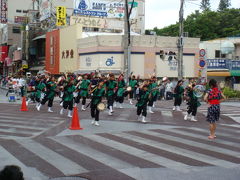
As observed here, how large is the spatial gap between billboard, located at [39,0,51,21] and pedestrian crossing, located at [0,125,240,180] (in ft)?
115

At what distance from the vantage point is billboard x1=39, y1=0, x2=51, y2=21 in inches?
1732

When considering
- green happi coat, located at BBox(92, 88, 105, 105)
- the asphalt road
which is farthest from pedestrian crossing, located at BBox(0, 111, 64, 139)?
green happi coat, located at BBox(92, 88, 105, 105)

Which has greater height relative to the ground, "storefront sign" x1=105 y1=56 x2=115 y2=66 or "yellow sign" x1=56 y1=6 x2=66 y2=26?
"yellow sign" x1=56 y1=6 x2=66 y2=26

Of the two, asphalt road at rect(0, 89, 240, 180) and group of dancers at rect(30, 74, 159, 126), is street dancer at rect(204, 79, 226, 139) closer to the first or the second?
asphalt road at rect(0, 89, 240, 180)

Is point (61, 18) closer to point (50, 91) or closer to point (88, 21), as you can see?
point (88, 21)

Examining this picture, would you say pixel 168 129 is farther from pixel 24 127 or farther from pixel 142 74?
pixel 142 74

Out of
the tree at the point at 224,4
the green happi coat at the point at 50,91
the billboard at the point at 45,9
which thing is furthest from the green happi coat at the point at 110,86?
the tree at the point at 224,4

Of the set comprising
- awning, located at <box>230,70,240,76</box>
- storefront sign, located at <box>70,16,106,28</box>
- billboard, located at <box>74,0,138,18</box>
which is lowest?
awning, located at <box>230,70,240,76</box>

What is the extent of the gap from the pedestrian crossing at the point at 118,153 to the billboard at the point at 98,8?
3068 centimetres

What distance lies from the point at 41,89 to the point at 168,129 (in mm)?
8205

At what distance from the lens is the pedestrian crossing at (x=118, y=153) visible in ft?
23.7

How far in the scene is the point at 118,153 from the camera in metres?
8.69

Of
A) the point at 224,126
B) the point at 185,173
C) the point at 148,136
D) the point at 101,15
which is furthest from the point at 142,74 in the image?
the point at 185,173

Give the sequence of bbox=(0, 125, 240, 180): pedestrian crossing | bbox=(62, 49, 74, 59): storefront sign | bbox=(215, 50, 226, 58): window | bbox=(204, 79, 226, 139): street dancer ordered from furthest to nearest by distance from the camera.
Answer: bbox=(215, 50, 226, 58): window
bbox=(62, 49, 74, 59): storefront sign
bbox=(204, 79, 226, 139): street dancer
bbox=(0, 125, 240, 180): pedestrian crossing
